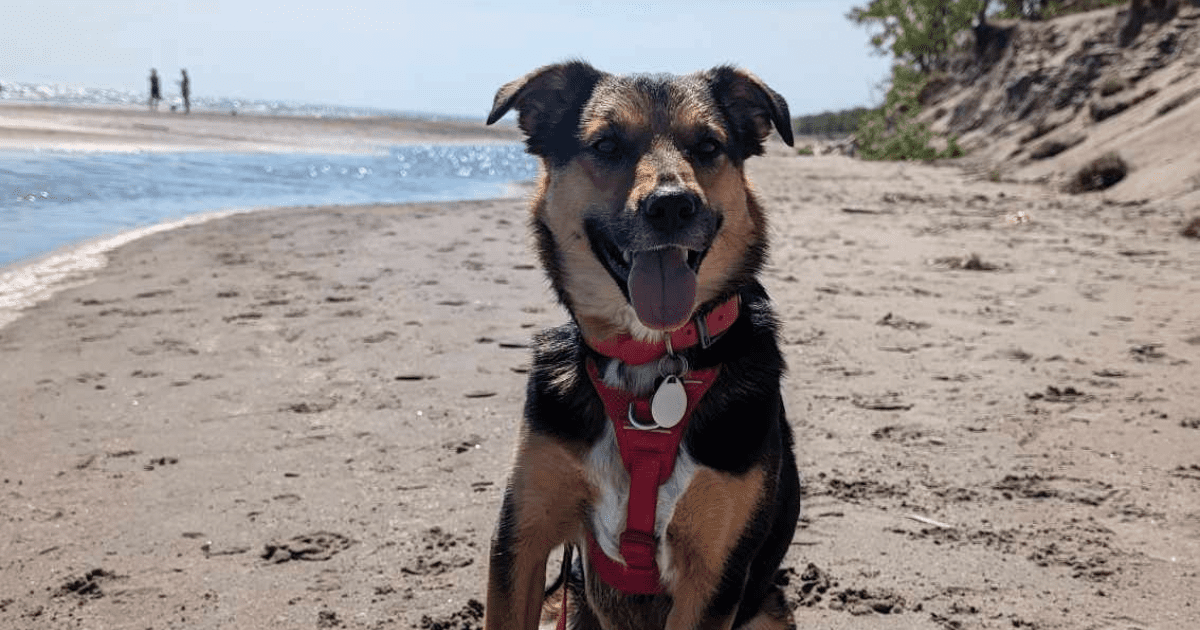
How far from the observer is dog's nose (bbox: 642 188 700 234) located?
331 centimetres

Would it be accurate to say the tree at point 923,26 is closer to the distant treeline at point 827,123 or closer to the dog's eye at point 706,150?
the distant treeline at point 827,123

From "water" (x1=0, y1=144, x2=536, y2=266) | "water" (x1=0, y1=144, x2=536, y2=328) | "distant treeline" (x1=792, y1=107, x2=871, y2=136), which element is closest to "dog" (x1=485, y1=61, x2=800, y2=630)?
"water" (x1=0, y1=144, x2=536, y2=328)

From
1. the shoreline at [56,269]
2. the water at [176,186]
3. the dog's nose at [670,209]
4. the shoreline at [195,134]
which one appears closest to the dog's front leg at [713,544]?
the dog's nose at [670,209]

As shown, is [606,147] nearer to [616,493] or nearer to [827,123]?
[616,493]

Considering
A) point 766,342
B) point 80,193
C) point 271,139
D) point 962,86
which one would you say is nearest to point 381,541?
point 766,342

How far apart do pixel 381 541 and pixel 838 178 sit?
2005 cm

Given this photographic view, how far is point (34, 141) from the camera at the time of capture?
2711 cm

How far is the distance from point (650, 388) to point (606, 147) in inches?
37.9

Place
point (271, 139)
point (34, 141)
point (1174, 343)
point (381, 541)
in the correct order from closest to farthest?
point (381, 541) < point (1174, 343) < point (34, 141) < point (271, 139)

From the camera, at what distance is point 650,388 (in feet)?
10.9

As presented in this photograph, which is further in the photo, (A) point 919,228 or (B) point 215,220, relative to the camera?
(B) point 215,220

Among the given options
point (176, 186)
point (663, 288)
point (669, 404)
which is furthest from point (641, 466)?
point (176, 186)

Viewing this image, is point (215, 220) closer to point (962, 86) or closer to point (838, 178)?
point (838, 178)

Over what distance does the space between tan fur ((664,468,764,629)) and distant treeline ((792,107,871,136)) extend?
58930 mm
